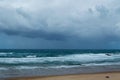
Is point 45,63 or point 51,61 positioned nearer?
point 45,63

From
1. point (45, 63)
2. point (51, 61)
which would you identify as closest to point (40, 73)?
point (45, 63)

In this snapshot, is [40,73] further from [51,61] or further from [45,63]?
[51,61]

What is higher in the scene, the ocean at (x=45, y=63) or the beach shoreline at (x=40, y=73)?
the ocean at (x=45, y=63)

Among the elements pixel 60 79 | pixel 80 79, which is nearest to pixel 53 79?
pixel 60 79

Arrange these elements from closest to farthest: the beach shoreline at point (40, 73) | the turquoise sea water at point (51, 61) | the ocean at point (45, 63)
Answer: the beach shoreline at point (40, 73) → the ocean at point (45, 63) → the turquoise sea water at point (51, 61)

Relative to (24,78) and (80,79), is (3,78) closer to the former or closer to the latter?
(24,78)

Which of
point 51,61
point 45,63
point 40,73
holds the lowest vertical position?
point 40,73

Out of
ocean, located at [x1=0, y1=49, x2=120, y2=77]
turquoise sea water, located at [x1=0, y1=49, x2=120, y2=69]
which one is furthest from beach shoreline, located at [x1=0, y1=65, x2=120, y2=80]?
turquoise sea water, located at [x1=0, y1=49, x2=120, y2=69]

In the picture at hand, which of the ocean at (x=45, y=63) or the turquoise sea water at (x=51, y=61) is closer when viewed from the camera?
the ocean at (x=45, y=63)

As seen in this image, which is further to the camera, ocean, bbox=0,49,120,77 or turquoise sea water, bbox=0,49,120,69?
turquoise sea water, bbox=0,49,120,69

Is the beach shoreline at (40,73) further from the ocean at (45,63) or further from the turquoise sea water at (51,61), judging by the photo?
the turquoise sea water at (51,61)

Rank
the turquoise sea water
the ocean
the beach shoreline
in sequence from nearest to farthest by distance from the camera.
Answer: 1. the beach shoreline
2. the ocean
3. the turquoise sea water

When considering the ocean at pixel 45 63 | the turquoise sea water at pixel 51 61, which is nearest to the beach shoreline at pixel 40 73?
the ocean at pixel 45 63

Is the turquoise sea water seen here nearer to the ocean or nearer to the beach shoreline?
the ocean
